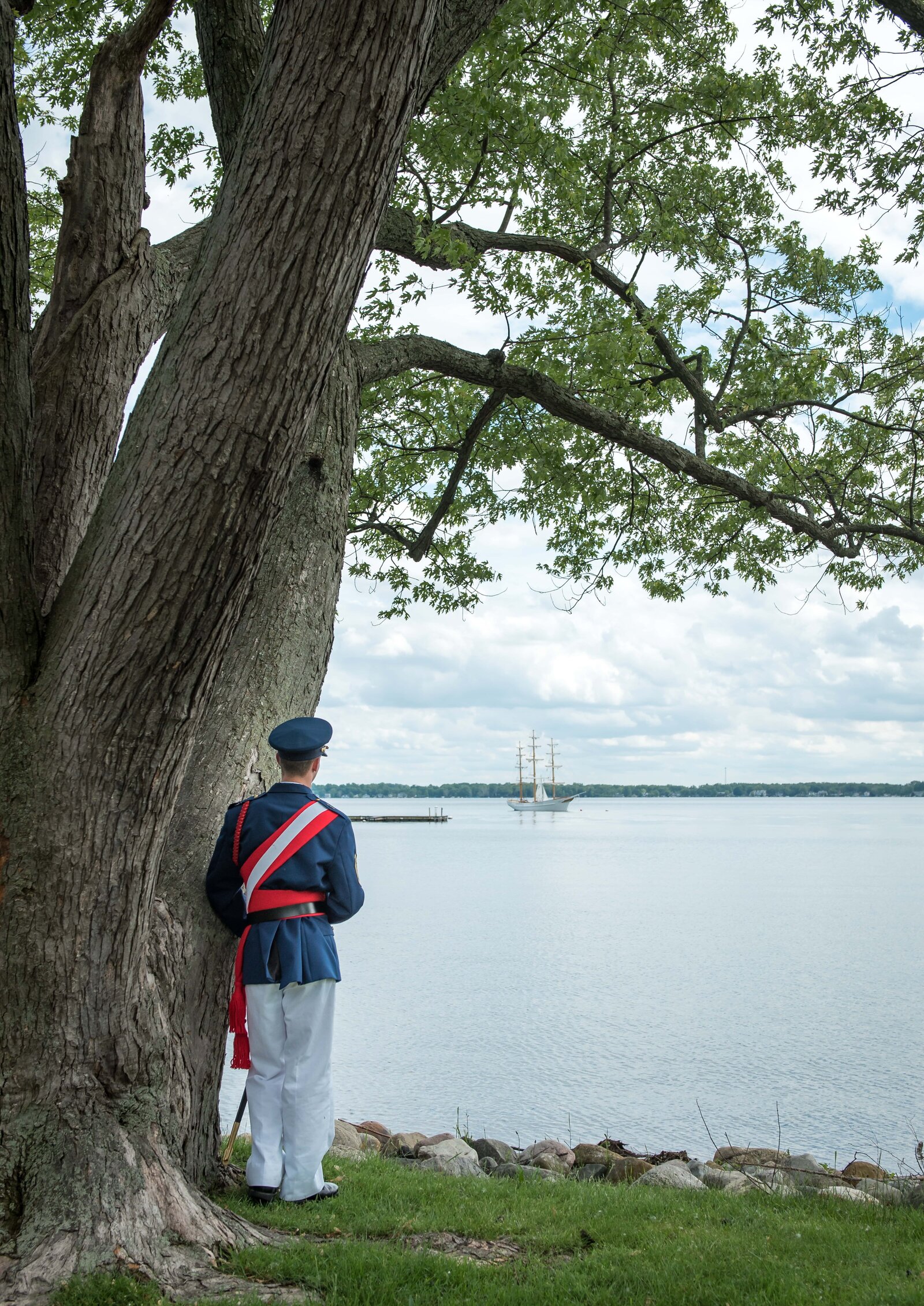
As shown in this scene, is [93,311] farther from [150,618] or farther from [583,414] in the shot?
[583,414]

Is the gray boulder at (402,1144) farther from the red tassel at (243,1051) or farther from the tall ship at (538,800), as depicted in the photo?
the tall ship at (538,800)

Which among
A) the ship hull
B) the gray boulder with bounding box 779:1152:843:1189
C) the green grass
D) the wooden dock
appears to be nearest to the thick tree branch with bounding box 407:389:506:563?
the green grass

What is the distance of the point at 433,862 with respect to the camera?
3934 cm

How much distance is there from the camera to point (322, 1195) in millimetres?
4375

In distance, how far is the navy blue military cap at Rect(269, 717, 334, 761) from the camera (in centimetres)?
442

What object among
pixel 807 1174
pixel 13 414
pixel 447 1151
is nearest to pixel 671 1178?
pixel 807 1174

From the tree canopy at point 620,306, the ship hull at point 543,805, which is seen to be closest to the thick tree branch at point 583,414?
the tree canopy at point 620,306

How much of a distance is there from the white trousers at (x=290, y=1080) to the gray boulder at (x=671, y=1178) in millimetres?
2066

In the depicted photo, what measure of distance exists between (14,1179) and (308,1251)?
3.35ft

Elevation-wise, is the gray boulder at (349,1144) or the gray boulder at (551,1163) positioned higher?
the gray boulder at (349,1144)

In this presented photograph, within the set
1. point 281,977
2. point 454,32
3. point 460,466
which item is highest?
point 454,32

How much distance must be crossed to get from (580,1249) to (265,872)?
1901 mm

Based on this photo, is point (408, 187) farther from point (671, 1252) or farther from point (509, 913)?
point (509, 913)

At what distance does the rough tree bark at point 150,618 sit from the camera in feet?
9.90
